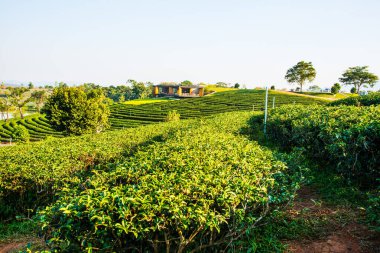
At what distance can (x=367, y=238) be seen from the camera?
12.7 feet

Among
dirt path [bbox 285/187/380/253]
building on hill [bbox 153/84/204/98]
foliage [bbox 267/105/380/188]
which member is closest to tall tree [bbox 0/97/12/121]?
building on hill [bbox 153/84/204/98]

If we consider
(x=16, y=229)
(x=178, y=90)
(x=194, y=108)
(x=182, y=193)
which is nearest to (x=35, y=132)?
(x=194, y=108)

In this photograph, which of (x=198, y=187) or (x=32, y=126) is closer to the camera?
(x=198, y=187)

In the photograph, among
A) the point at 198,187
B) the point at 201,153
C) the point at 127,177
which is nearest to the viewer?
the point at 198,187

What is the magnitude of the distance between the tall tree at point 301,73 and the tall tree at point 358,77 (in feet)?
24.9

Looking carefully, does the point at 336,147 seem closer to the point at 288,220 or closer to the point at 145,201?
the point at 288,220

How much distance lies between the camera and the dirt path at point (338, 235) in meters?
3.68

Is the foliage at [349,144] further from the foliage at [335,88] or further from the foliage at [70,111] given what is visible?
the foliage at [335,88]

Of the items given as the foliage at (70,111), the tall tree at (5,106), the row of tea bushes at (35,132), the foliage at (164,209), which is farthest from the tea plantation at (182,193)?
the tall tree at (5,106)

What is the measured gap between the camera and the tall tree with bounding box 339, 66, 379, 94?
6306 cm

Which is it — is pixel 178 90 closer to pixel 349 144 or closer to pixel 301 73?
pixel 301 73

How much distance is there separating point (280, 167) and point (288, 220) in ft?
3.06

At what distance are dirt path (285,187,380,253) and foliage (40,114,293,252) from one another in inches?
30.4

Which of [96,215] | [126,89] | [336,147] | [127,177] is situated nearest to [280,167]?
[336,147]
